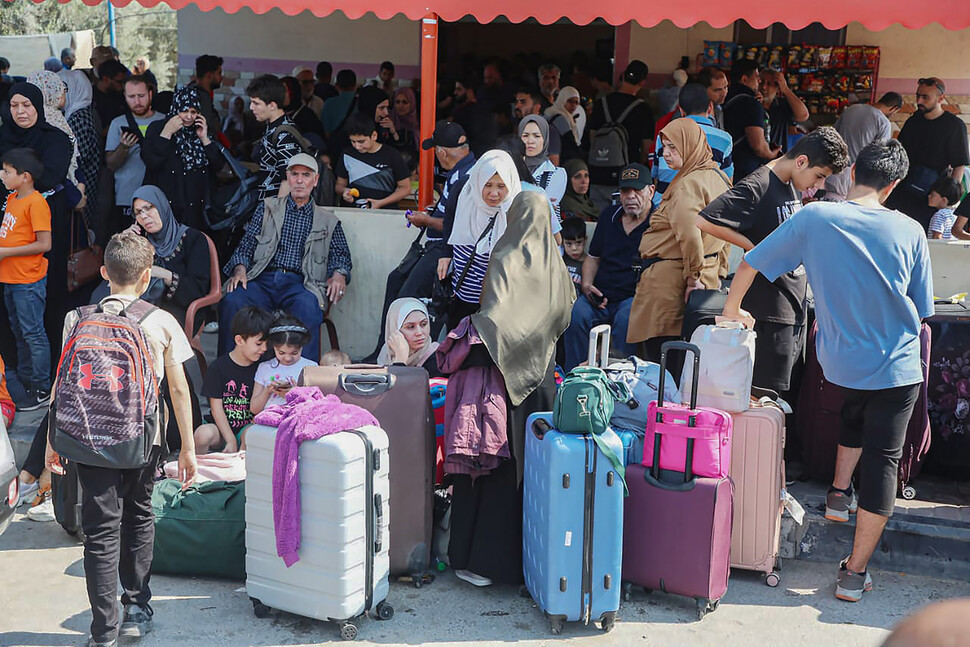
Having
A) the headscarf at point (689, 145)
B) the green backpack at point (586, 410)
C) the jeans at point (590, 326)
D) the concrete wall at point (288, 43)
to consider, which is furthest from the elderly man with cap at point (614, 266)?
the concrete wall at point (288, 43)

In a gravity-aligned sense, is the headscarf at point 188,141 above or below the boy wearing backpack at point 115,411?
above

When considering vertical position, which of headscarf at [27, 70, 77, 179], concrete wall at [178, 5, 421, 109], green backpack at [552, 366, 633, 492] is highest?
concrete wall at [178, 5, 421, 109]

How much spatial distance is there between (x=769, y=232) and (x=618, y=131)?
3639 mm

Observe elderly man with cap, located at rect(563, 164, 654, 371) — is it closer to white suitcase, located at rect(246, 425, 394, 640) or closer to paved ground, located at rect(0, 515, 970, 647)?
paved ground, located at rect(0, 515, 970, 647)

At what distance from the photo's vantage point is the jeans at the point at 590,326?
5.81 meters

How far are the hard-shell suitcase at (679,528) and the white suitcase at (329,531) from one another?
981 mm

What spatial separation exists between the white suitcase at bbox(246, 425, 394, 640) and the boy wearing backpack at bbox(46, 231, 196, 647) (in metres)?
0.42

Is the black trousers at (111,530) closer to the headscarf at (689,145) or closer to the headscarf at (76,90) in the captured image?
the headscarf at (689,145)

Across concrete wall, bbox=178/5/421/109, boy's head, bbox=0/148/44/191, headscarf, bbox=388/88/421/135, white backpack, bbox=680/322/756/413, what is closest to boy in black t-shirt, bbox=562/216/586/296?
white backpack, bbox=680/322/756/413

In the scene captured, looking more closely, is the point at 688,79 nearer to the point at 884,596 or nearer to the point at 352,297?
the point at 352,297

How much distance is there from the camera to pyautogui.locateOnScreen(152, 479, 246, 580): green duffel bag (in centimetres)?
444

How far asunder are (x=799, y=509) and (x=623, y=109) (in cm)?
482

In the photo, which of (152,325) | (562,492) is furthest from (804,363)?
(152,325)

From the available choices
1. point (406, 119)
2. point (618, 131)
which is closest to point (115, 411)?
point (618, 131)
